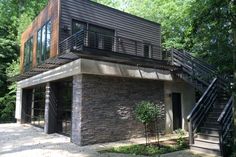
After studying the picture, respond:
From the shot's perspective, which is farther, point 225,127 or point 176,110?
point 176,110

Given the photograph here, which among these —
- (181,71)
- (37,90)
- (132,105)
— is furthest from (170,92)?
(37,90)

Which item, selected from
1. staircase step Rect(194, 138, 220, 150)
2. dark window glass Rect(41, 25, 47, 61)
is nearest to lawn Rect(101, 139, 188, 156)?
staircase step Rect(194, 138, 220, 150)

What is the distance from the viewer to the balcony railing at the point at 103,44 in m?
10.8

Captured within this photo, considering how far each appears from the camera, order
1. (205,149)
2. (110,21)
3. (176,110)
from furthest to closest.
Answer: (176,110) < (110,21) < (205,149)

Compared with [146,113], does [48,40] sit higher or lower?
higher

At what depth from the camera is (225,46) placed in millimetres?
7840

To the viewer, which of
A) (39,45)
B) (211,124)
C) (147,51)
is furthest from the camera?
(147,51)

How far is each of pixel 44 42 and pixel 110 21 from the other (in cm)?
415

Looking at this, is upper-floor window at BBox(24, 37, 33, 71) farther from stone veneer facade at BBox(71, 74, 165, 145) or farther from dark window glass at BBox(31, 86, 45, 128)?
stone veneer facade at BBox(71, 74, 165, 145)

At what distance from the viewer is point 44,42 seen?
576 inches

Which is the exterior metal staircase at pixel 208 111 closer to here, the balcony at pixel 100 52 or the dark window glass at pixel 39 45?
the balcony at pixel 100 52

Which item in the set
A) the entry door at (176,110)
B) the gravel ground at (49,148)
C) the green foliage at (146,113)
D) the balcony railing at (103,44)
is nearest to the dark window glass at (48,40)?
the balcony railing at (103,44)

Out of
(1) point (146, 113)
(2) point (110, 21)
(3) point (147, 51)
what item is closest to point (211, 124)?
(1) point (146, 113)

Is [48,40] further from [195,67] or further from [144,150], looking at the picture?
[144,150]
